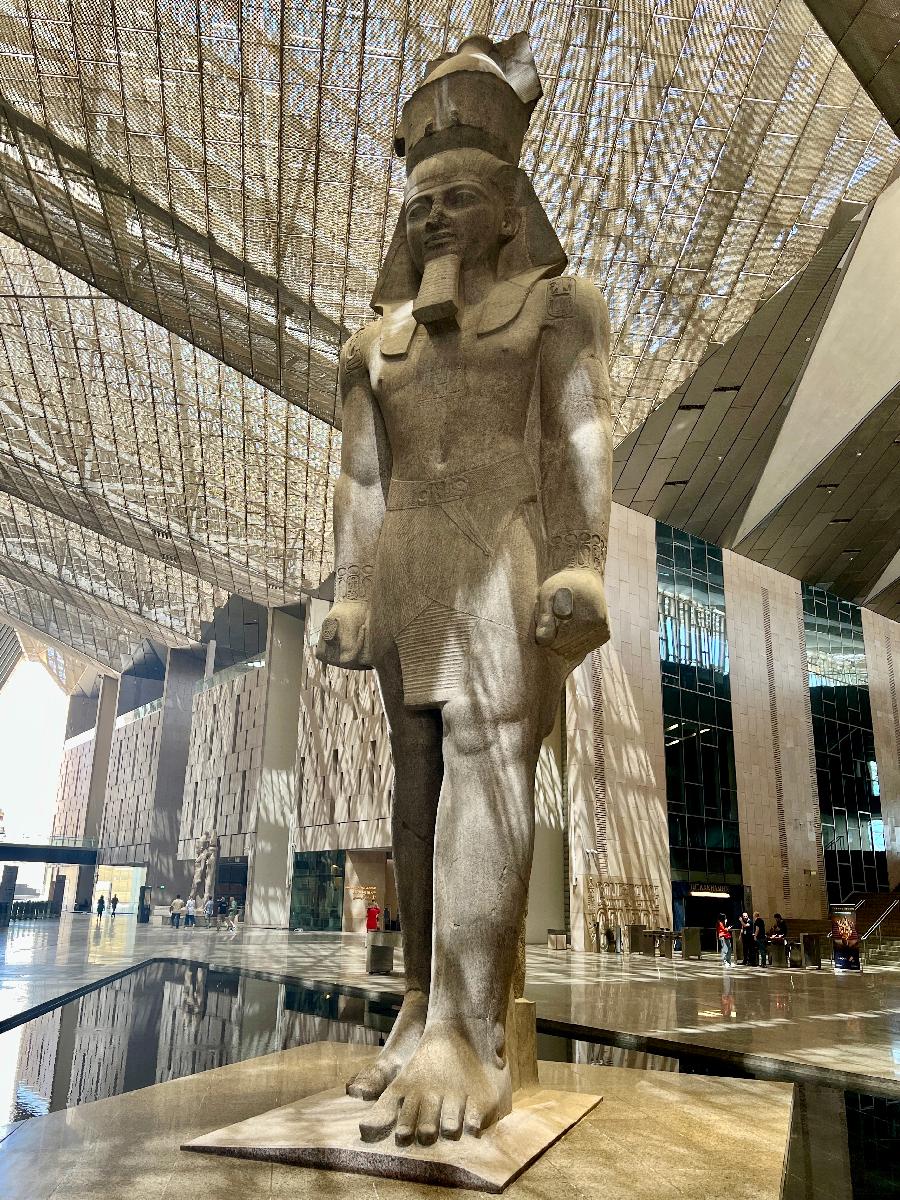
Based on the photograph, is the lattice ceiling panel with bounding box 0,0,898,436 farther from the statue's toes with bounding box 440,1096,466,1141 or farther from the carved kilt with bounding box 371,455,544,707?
the statue's toes with bounding box 440,1096,466,1141

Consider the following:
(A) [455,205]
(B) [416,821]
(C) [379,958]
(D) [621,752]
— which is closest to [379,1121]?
(B) [416,821]

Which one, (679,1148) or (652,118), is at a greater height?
(652,118)

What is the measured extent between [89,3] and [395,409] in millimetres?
13776

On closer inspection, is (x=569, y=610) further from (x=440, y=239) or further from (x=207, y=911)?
(x=207, y=911)

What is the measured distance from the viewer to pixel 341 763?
31.3 meters

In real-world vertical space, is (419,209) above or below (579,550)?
above

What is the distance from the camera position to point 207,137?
15.5 meters

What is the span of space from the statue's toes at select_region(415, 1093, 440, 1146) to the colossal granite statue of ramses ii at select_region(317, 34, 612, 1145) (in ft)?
0.12

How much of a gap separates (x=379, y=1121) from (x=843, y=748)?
31912 millimetres

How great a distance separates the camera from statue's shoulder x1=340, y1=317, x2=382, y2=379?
12.5 feet

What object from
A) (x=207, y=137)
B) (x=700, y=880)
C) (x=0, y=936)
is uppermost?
(x=207, y=137)

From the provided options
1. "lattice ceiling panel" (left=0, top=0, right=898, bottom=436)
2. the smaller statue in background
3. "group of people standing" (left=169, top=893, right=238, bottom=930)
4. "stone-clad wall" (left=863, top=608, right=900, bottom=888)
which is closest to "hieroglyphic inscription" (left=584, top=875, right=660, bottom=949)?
"lattice ceiling panel" (left=0, top=0, right=898, bottom=436)

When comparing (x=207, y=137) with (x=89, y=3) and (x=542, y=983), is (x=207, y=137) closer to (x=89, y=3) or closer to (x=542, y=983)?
(x=89, y=3)

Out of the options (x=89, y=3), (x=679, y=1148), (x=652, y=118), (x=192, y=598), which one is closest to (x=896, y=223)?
(x=652, y=118)
